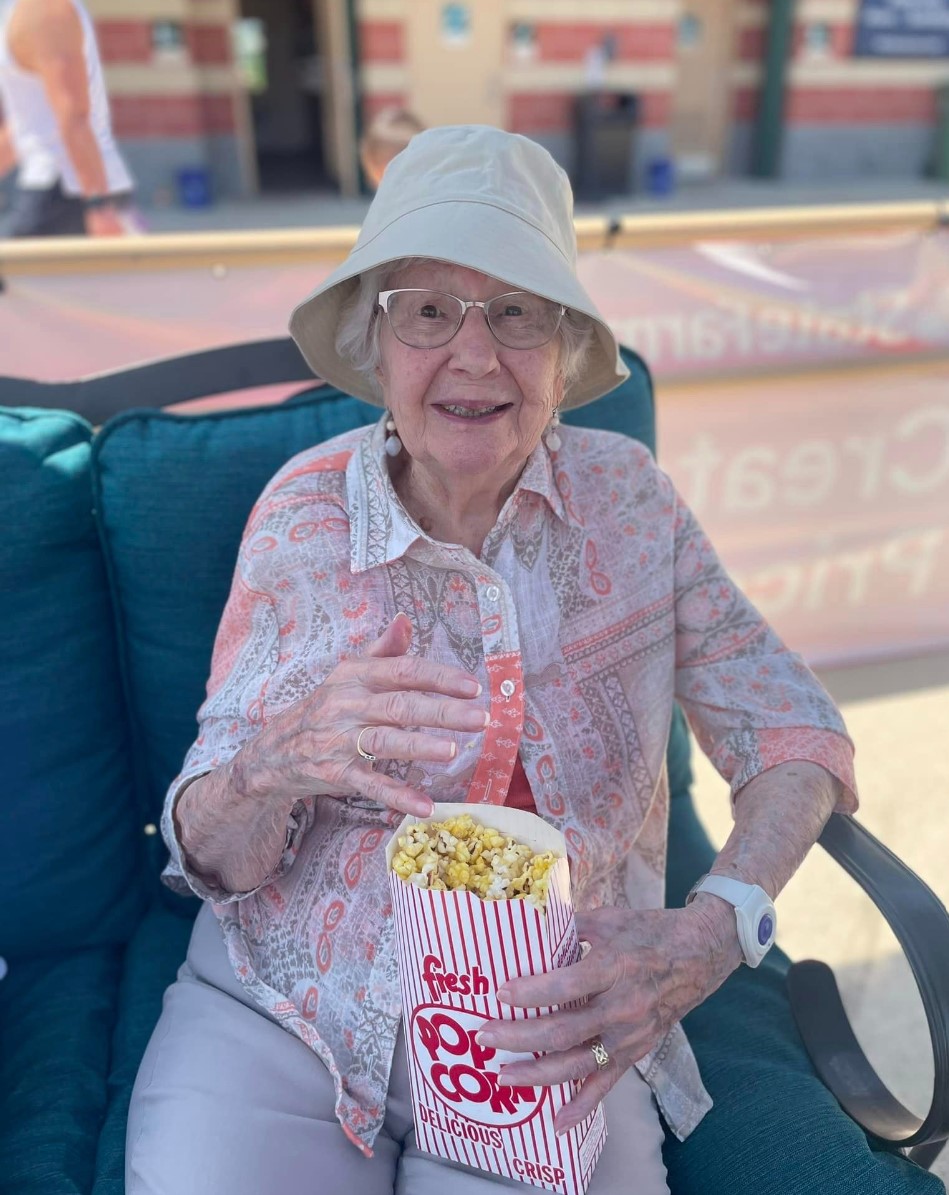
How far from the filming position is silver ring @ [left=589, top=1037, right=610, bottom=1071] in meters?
1.03

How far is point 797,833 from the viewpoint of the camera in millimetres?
1310

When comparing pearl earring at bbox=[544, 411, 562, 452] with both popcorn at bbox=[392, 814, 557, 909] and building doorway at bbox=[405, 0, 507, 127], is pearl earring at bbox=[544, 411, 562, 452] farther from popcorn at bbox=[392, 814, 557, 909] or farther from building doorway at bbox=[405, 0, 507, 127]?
building doorway at bbox=[405, 0, 507, 127]

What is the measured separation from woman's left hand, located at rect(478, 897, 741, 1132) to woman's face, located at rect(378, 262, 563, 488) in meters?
0.60

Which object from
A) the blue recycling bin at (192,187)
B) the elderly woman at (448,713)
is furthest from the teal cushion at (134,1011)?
the blue recycling bin at (192,187)

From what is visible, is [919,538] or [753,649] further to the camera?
[919,538]

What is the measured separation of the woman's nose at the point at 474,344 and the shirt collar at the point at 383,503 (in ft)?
0.60

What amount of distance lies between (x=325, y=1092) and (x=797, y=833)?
687mm

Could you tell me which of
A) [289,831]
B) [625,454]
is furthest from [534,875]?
[625,454]

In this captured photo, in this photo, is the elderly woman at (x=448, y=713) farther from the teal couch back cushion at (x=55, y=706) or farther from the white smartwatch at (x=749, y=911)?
the teal couch back cushion at (x=55, y=706)

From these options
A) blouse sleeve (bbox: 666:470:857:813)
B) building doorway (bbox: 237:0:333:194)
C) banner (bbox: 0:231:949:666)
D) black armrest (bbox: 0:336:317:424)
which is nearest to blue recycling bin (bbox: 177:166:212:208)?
building doorway (bbox: 237:0:333:194)

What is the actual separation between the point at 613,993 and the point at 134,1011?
854 millimetres

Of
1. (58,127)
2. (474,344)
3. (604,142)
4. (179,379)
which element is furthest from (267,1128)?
(604,142)

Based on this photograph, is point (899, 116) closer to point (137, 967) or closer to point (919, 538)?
point (919, 538)

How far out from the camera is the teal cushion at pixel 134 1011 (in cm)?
126
